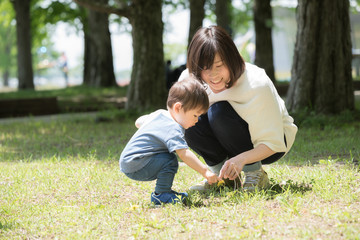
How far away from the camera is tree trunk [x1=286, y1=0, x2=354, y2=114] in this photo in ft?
22.1

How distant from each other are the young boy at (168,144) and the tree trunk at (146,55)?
5.48 metres

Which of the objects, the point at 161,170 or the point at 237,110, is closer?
the point at 161,170

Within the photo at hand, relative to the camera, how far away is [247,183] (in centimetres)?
329

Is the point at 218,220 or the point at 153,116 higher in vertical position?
the point at 153,116

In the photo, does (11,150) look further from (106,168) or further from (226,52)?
(226,52)

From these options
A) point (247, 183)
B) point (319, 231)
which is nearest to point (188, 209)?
point (247, 183)

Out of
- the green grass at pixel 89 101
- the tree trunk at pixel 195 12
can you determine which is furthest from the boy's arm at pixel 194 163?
the tree trunk at pixel 195 12

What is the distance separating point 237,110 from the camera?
3291 mm

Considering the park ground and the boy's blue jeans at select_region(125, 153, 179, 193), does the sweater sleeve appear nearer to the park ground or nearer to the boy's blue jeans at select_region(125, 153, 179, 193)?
the park ground

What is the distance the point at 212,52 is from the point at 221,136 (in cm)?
57

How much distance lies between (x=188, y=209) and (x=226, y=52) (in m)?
1.00

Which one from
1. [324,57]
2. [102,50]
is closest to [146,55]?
[324,57]

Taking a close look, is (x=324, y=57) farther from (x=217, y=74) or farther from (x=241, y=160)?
(x=241, y=160)

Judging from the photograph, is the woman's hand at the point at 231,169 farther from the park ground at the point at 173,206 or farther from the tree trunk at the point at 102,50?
the tree trunk at the point at 102,50
